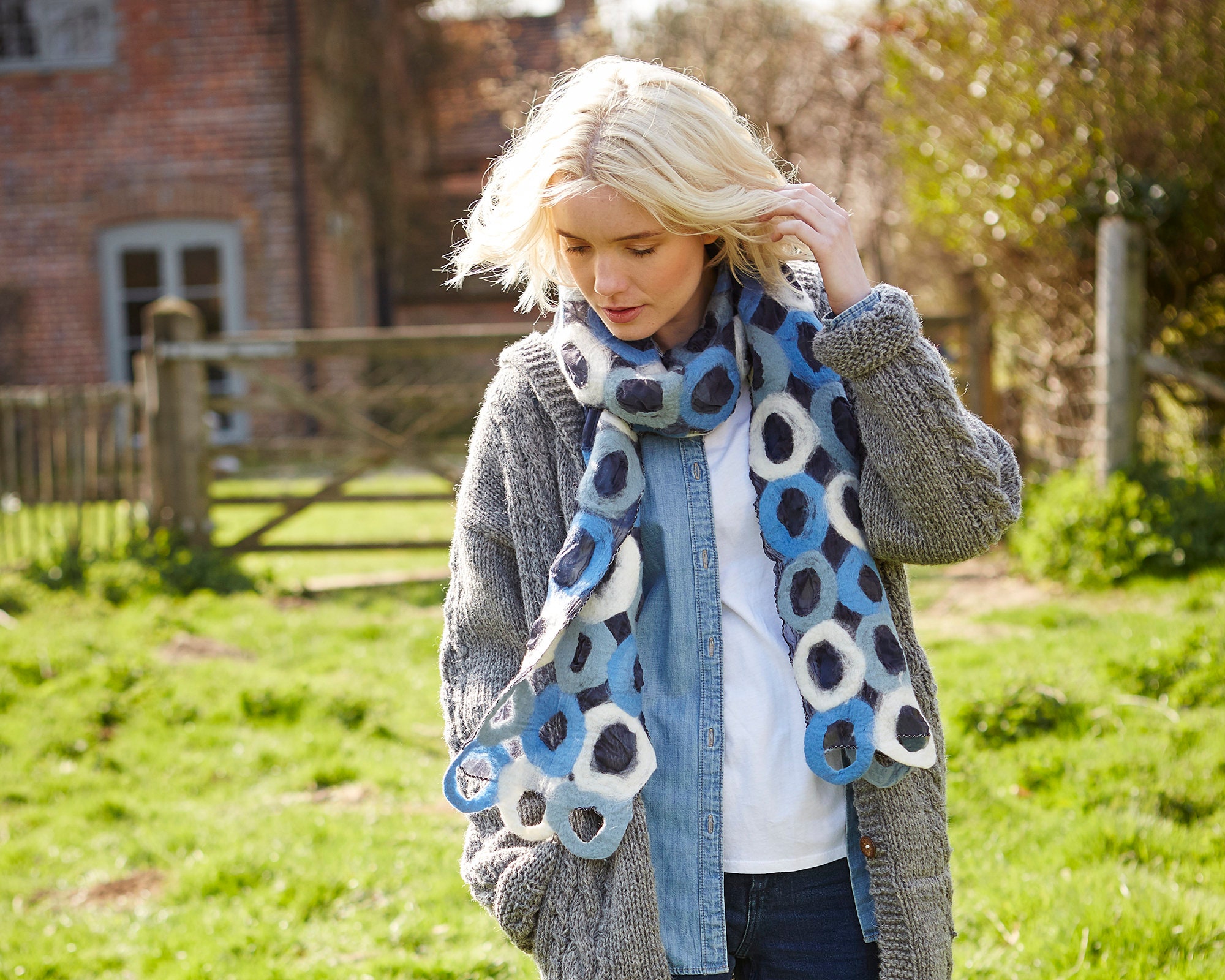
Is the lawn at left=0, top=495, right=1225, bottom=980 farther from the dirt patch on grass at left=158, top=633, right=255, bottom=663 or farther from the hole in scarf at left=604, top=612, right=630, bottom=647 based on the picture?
the hole in scarf at left=604, top=612, right=630, bottom=647

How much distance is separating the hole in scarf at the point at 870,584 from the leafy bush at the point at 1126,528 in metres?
4.43

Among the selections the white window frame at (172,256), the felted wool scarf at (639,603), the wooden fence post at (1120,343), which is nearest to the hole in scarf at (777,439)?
the felted wool scarf at (639,603)

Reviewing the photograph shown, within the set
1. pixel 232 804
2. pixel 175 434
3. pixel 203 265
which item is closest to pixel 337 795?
pixel 232 804

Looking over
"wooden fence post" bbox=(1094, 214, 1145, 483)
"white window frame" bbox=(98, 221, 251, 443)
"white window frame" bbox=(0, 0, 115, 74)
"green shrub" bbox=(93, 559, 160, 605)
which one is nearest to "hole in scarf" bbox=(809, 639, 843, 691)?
"wooden fence post" bbox=(1094, 214, 1145, 483)

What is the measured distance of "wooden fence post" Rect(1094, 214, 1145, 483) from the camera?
20.1 ft

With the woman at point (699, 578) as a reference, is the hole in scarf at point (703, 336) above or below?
above

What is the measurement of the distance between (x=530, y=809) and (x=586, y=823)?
10cm

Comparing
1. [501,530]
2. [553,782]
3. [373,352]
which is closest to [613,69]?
[501,530]

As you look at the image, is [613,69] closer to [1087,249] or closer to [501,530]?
[501,530]

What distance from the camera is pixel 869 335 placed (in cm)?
160

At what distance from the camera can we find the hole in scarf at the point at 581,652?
1.63m

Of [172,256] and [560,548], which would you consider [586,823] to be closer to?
[560,548]

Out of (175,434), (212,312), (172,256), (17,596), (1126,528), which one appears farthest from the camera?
(212,312)

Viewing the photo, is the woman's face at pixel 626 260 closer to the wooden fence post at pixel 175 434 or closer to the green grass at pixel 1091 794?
the green grass at pixel 1091 794
